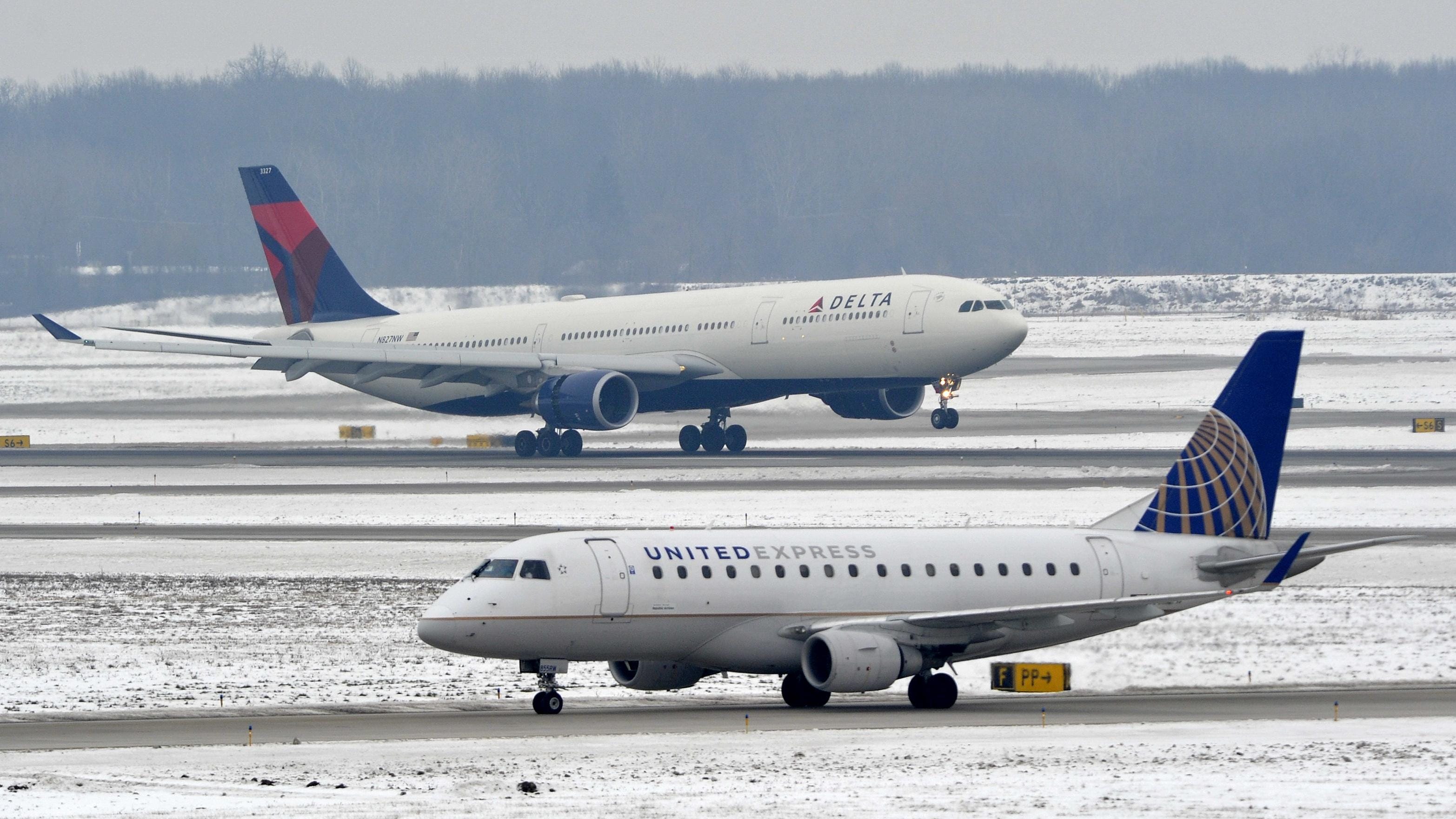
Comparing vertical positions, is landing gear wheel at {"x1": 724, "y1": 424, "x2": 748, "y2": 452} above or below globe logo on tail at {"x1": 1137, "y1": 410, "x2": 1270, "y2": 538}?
above

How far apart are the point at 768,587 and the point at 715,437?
42444 millimetres

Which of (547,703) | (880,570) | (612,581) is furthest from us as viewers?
(880,570)

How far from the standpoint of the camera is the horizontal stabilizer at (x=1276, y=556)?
2925cm

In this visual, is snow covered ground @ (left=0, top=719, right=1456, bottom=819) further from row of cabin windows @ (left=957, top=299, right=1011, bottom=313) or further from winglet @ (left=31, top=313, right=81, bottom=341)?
winglet @ (left=31, top=313, right=81, bottom=341)

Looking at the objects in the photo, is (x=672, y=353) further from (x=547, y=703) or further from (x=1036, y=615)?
(x=547, y=703)

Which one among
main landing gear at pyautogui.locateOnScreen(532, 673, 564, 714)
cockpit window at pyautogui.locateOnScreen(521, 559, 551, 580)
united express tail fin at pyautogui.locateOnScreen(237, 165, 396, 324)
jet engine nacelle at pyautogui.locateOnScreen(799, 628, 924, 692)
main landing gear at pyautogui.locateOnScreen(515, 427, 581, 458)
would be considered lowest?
main landing gear at pyautogui.locateOnScreen(532, 673, 564, 714)

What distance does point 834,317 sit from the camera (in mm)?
67500

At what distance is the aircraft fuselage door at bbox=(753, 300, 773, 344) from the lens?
226 feet

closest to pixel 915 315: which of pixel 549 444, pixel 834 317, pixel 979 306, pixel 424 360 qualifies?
pixel 979 306

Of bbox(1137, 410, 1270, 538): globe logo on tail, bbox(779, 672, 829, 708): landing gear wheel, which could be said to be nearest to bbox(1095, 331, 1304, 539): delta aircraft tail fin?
bbox(1137, 410, 1270, 538): globe logo on tail

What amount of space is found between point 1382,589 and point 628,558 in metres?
16.4

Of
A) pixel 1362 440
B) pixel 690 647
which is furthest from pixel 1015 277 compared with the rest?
pixel 690 647

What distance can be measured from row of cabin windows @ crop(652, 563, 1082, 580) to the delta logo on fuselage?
36.0 metres

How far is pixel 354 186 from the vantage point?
7776 inches
